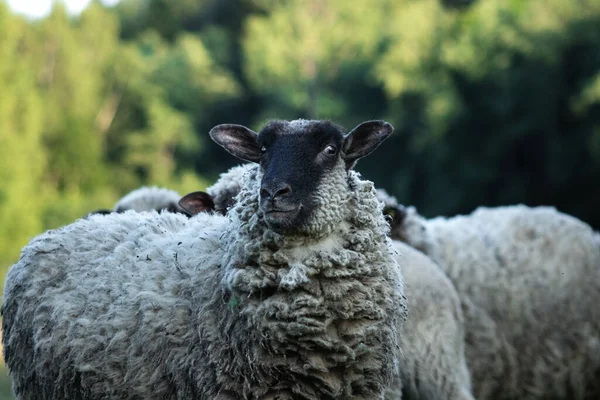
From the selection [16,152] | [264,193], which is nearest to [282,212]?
[264,193]

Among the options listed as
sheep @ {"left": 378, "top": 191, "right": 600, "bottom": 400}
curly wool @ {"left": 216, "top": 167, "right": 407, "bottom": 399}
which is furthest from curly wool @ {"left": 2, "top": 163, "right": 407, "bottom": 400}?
sheep @ {"left": 378, "top": 191, "right": 600, "bottom": 400}

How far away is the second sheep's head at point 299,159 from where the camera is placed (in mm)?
4547

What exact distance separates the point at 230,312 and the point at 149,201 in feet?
11.6

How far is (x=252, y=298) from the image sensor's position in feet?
15.2

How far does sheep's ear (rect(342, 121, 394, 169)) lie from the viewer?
16.2 ft

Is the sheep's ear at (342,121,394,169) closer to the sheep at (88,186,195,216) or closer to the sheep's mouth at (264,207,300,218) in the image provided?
the sheep's mouth at (264,207,300,218)

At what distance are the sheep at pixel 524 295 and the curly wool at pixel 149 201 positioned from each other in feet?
6.65

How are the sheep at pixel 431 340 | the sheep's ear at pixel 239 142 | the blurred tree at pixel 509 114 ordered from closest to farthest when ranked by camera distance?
the sheep's ear at pixel 239 142
the sheep at pixel 431 340
the blurred tree at pixel 509 114

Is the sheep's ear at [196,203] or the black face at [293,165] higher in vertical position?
the sheep's ear at [196,203]

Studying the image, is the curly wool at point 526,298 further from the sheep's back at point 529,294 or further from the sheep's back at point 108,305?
the sheep's back at point 108,305

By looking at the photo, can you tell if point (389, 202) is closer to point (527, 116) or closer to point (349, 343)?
point (349, 343)

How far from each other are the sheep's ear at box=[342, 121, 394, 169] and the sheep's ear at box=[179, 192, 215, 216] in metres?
2.04

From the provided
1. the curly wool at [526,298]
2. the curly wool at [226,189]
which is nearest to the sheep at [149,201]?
the curly wool at [226,189]

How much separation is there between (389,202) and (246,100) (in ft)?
151
